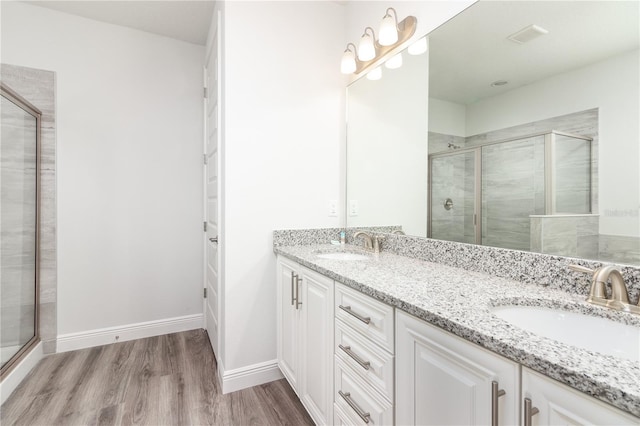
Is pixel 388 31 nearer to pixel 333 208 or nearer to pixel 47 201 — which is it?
pixel 333 208

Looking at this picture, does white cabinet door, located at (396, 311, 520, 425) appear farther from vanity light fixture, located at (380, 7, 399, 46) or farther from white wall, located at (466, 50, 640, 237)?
vanity light fixture, located at (380, 7, 399, 46)

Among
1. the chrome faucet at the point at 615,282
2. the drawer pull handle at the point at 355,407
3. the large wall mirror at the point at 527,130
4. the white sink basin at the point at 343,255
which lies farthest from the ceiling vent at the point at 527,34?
the drawer pull handle at the point at 355,407

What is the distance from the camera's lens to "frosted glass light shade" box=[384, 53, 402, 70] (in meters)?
1.84

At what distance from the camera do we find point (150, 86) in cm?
263

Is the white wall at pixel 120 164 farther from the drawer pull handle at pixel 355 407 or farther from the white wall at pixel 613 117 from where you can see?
the white wall at pixel 613 117

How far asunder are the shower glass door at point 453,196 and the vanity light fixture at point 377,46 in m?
0.73

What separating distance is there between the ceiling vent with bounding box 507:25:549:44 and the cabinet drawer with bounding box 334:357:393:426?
140 centimetres

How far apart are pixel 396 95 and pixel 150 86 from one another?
2065 mm

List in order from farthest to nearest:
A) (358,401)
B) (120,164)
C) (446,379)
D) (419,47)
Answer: (120,164) → (419,47) → (358,401) → (446,379)

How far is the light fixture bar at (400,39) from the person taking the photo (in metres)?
1.70

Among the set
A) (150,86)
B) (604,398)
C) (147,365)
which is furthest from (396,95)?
(147,365)

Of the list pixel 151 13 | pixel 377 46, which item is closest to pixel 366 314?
pixel 377 46

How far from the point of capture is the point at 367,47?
1909 mm

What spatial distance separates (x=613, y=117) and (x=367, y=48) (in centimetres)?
134
